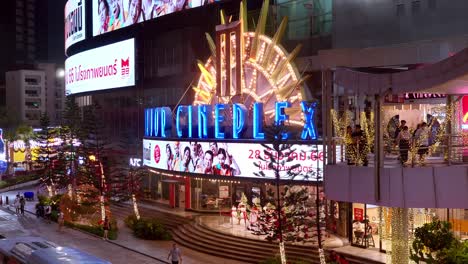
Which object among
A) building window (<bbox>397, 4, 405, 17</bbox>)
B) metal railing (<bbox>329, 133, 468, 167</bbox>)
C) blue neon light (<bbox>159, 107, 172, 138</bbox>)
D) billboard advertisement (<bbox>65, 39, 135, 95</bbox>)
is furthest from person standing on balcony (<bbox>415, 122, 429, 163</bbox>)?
billboard advertisement (<bbox>65, 39, 135, 95</bbox>)

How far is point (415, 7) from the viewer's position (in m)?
30.2

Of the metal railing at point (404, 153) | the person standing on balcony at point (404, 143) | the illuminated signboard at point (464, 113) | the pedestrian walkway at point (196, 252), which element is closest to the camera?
the metal railing at point (404, 153)

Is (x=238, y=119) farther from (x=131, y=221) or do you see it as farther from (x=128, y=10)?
(x=128, y=10)

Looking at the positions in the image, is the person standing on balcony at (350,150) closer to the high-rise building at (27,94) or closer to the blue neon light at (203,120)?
the blue neon light at (203,120)

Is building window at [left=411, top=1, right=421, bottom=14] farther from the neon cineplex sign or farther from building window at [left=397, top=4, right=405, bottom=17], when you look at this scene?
the neon cineplex sign

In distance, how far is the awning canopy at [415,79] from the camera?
1543cm

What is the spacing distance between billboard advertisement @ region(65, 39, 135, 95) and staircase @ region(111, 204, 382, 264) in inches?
853

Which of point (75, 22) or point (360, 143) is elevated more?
point (75, 22)

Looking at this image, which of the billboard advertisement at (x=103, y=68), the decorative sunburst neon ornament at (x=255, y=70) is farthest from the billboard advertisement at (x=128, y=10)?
the decorative sunburst neon ornament at (x=255, y=70)

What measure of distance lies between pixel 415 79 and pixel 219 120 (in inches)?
827

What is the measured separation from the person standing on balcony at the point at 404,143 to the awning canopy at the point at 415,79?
6.01 feet

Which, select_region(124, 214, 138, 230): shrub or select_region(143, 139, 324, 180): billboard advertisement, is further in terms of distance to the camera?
select_region(124, 214, 138, 230): shrub

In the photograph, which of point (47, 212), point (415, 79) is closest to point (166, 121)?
point (47, 212)

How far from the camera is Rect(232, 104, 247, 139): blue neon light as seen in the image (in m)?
34.6
